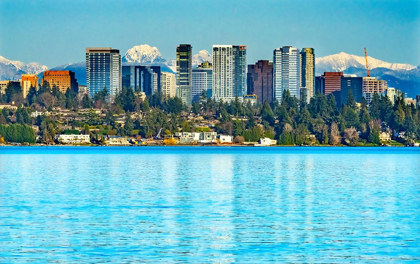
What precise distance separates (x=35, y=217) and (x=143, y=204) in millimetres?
9002

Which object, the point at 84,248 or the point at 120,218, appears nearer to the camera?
the point at 84,248

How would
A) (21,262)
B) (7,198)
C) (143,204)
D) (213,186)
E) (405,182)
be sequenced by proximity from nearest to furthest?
(21,262), (143,204), (7,198), (213,186), (405,182)

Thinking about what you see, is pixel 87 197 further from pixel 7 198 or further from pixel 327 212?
pixel 327 212

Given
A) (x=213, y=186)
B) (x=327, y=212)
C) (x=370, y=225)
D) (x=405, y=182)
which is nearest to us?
(x=370, y=225)

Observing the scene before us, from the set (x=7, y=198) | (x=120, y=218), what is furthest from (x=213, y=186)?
(x=120, y=218)

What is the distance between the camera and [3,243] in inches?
1421

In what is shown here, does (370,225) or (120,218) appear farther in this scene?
(120,218)

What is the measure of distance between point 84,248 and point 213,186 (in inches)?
1333

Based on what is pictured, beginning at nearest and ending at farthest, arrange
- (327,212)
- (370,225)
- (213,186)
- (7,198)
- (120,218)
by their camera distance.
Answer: (370,225), (120,218), (327,212), (7,198), (213,186)

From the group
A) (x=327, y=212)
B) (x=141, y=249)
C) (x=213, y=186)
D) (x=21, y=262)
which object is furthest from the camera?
(x=213, y=186)

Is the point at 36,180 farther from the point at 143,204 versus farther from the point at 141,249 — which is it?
the point at 141,249

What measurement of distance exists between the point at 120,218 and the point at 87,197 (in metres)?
13.1

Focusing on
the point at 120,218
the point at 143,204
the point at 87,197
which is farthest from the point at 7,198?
the point at 120,218

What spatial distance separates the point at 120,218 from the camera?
148 ft
